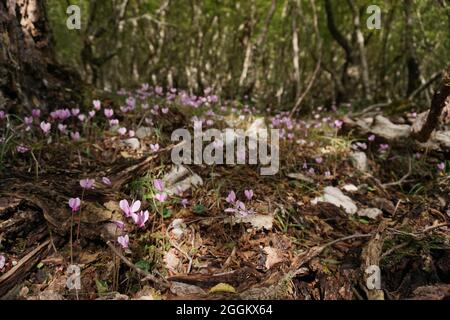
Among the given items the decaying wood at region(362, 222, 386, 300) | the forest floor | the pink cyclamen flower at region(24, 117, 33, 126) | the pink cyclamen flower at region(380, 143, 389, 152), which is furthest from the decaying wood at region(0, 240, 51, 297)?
the pink cyclamen flower at region(380, 143, 389, 152)

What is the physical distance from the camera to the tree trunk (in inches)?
122

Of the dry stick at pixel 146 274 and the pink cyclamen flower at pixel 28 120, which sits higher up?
the pink cyclamen flower at pixel 28 120

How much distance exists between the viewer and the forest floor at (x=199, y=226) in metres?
1.76

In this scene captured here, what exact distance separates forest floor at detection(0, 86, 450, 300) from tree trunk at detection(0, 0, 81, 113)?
261 millimetres

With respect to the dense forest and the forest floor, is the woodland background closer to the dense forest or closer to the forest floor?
the dense forest

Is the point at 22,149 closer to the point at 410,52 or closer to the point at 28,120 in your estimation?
the point at 28,120

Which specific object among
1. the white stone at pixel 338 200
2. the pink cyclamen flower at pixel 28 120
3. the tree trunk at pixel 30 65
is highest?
the tree trunk at pixel 30 65

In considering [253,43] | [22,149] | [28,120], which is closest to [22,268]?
[22,149]

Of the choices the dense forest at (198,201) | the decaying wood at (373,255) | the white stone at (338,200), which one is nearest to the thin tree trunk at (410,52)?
the dense forest at (198,201)

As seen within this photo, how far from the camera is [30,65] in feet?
11.6

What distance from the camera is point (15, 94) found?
10.4ft

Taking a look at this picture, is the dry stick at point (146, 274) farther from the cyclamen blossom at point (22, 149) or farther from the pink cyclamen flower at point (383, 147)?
the pink cyclamen flower at point (383, 147)

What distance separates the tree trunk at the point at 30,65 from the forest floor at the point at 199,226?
0.86 feet
